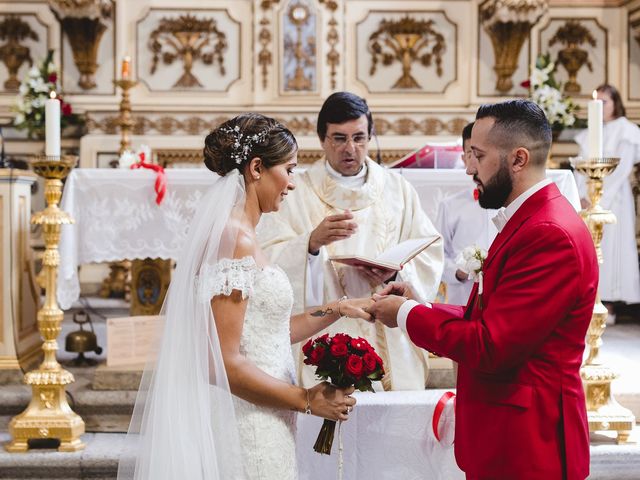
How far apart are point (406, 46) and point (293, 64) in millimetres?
1063

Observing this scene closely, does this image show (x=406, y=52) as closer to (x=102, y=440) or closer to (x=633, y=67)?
(x=633, y=67)

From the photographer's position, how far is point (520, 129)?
2.23m

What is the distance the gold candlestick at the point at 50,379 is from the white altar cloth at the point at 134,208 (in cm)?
54

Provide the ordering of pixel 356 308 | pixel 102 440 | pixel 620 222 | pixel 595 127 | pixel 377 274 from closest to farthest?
pixel 356 308
pixel 377 274
pixel 595 127
pixel 102 440
pixel 620 222

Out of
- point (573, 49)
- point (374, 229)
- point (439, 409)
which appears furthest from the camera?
point (573, 49)

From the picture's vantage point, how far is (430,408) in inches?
138

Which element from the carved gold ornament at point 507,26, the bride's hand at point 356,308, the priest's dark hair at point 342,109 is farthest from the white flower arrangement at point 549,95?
the bride's hand at point 356,308

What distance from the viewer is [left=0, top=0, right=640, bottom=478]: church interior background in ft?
25.1

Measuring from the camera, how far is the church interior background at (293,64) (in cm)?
764

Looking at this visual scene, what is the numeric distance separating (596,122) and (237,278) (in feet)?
7.56

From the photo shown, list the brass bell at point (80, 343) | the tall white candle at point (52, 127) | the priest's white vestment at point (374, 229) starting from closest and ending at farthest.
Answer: the priest's white vestment at point (374, 229) → the tall white candle at point (52, 127) → the brass bell at point (80, 343)

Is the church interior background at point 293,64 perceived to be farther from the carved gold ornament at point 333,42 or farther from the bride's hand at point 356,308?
the bride's hand at point 356,308

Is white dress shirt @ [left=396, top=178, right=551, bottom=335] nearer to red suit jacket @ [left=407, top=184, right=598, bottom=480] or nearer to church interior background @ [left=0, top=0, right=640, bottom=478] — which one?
red suit jacket @ [left=407, top=184, right=598, bottom=480]

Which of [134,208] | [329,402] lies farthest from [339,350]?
[134,208]
